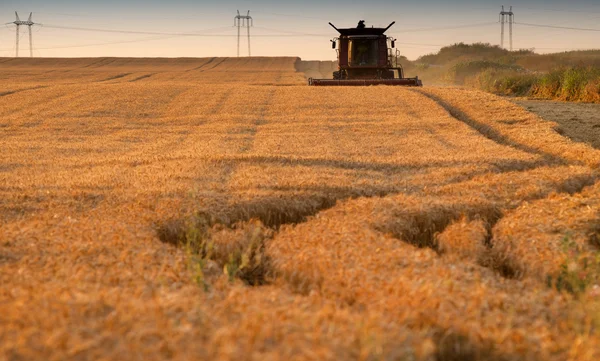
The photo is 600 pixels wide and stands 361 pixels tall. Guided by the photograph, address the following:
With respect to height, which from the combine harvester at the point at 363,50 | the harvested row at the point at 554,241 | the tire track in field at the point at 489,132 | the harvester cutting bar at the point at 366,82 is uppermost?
the combine harvester at the point at 363,50

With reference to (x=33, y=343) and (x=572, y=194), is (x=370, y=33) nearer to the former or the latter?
(x=572, y=194)

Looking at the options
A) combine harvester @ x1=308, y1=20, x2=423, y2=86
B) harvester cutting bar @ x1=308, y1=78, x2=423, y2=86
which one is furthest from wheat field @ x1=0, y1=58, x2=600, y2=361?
combine harvester @ x1=308, y1=20, x2=423, y2=86

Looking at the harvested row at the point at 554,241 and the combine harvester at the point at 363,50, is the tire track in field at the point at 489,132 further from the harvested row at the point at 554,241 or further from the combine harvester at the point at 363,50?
the combine harvester at the point at 363,50

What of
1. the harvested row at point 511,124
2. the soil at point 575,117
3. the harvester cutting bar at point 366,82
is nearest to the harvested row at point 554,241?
the harvested row at point 511,124

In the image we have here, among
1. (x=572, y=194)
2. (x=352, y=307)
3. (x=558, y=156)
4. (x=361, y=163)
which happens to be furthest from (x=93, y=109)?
(x=352, y=307)

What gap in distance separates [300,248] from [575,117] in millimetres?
12244

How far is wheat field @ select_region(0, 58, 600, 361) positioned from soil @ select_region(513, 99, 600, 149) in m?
2.14

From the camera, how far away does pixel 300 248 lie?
4.80 m

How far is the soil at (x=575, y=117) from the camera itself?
12414mm

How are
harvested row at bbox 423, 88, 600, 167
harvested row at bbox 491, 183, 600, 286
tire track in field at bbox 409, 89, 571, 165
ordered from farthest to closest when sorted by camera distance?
harvested row at bbox 423, 88, 600, 167 < tire track in field at bbox 409, 89, 571, 165 < harvested row at bbox 491, 183, 600, 286

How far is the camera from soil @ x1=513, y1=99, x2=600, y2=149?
12.4 m

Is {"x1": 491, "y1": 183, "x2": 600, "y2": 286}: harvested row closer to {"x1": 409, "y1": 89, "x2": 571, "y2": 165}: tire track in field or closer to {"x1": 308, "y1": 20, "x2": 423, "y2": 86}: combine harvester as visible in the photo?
{"x1": 409, "y1": 89, "x2": 571, "y2": 165}: tire track in field

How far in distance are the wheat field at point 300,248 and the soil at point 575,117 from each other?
2137 millimetres

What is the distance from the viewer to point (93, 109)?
1566 centimetres
